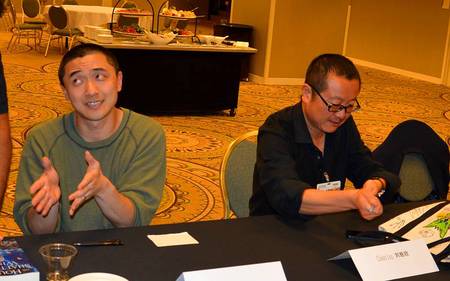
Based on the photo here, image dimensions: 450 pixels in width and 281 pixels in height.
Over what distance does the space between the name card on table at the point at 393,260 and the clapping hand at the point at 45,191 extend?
2.64 ft

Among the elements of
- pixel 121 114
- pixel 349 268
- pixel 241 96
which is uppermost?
pixel 121 114

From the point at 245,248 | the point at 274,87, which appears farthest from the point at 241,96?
the point at 245,248

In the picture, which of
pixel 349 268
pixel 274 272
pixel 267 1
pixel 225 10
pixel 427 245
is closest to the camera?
pixel 274 272

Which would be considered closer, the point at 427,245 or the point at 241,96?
the point at 427,245

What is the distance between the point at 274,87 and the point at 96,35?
3.68m

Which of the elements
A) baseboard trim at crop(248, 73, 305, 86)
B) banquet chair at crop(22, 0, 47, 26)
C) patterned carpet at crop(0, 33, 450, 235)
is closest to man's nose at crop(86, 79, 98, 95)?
patterned carpet at crop(0, 33, 450, 235)

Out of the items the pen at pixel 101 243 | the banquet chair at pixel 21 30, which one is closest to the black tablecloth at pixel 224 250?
the pen at pixel 101 243

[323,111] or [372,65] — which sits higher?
[323,111]

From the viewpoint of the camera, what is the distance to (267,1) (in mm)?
9719

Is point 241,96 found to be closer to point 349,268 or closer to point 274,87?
point 274,87

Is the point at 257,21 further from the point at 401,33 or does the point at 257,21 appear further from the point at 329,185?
the point at 329,185

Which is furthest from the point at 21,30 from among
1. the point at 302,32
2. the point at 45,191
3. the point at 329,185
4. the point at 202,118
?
the point at 45,191

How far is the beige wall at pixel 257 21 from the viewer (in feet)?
32.3

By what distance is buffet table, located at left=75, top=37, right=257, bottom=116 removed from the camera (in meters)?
6.93
